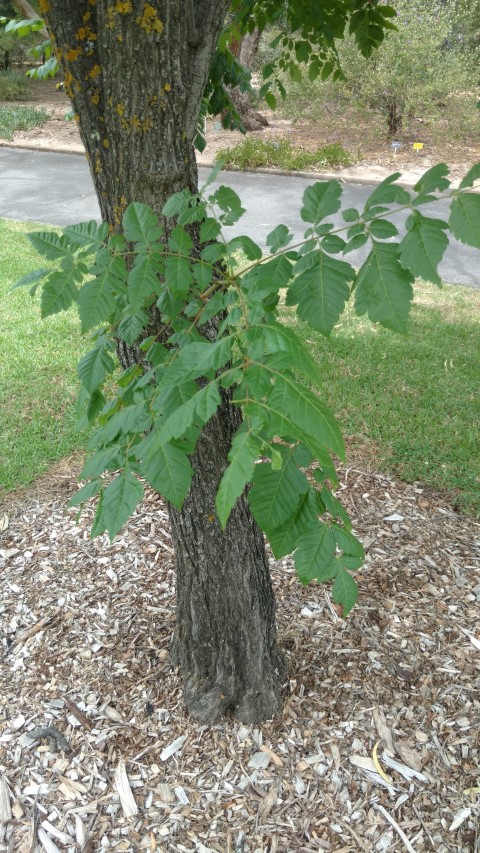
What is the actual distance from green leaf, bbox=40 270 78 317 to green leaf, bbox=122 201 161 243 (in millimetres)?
189

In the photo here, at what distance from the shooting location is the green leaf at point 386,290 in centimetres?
138

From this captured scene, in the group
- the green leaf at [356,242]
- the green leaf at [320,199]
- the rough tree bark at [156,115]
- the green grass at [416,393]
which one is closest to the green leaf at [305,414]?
the green leaf at [356,242]

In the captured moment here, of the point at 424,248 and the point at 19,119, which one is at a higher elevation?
the point at 19,119

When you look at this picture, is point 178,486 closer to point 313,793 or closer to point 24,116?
point 313,793

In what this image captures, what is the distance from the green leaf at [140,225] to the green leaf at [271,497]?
607 mm

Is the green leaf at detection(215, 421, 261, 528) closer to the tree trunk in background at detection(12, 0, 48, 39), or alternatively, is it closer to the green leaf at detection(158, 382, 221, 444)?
the green leaf at detection(158, 382, 221, 444)

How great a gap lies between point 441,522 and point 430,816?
1.70 m

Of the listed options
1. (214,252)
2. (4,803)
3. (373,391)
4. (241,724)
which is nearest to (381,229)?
(214,252)

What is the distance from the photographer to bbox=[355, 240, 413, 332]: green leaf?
1.38 m

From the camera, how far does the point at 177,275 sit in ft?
5.38

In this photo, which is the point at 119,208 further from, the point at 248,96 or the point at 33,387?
the point at 248,96

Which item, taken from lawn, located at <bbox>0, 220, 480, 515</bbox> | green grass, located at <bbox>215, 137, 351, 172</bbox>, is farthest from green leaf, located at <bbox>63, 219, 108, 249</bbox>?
green grass, located at <bbox>215, 137, 351, 172</bbox>

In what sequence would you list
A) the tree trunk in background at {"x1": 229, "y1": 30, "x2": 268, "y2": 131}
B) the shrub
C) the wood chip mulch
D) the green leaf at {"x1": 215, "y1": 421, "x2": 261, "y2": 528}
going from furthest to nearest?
the tree trunk in background at {"x1": 229, "y1": 30, "x2": 268, "y2": 131} → the shrub → the wood chip mulch → the green leaf at {"x1": 215, "y1": 421, "x2": 261, "y2": 528}

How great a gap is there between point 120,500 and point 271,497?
33cm
